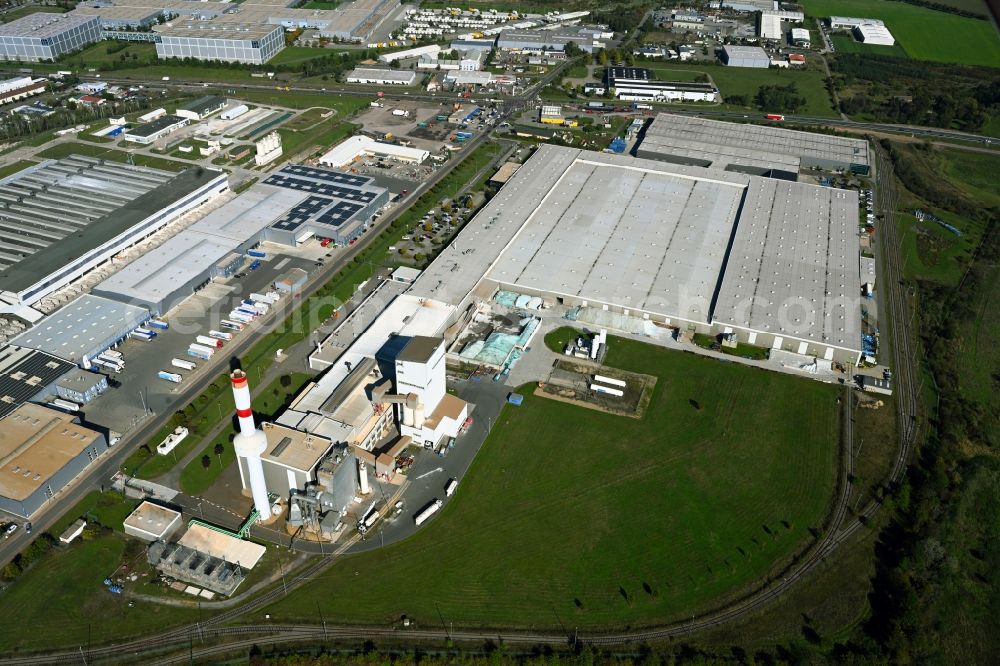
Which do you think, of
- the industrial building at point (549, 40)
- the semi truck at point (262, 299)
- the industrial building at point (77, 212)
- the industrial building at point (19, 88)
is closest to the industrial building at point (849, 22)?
the industrial building at point (549, 40)

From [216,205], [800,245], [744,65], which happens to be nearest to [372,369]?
[216,205]

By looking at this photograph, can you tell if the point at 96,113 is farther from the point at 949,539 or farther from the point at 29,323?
the point at 949,539

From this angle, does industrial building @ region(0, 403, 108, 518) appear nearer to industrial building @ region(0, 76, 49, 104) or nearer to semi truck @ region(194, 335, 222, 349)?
semi truck @ region(194, 335, 222, 349)

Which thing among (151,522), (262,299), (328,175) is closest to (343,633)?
(151,522)

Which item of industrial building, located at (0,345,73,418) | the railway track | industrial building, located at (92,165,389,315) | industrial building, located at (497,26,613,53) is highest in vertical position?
industrial building, located at (497,26,613,53)

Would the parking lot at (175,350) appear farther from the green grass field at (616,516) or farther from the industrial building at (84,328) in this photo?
the green grass field at (616,516)

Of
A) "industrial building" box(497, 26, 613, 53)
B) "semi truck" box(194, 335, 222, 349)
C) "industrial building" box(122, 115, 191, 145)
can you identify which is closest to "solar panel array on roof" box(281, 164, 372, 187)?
"industrial building" box(122, 115, 191, 145)
